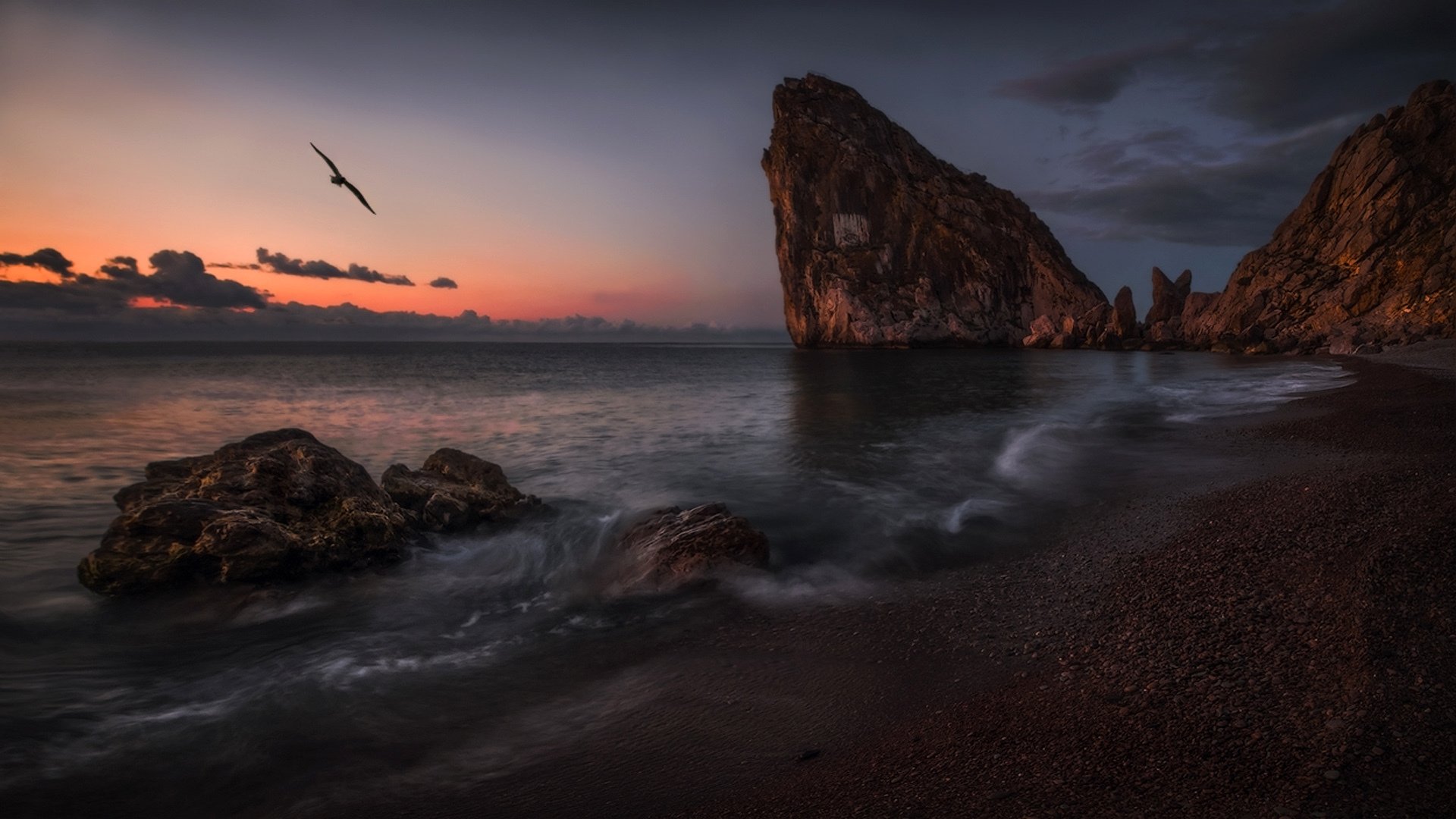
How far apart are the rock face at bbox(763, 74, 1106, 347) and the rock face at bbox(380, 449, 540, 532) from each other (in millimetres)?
81494

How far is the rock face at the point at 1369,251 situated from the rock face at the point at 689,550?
5592 centimetres

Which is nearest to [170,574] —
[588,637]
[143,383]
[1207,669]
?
[588,637]

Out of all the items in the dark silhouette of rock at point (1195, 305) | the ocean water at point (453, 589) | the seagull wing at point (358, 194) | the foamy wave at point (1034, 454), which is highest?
the dark silhouette of rock at point (1195, 305)

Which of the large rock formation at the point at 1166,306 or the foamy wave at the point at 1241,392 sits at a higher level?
the large rock formation at the point at 1166,306

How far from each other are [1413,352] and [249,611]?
159 feet

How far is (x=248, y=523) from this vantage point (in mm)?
7395

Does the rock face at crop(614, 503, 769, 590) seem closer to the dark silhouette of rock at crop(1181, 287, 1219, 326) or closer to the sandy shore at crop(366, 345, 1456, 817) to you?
the sandy shore at crop(366, 345, 1456, 817)

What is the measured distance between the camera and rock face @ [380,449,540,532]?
9555mm

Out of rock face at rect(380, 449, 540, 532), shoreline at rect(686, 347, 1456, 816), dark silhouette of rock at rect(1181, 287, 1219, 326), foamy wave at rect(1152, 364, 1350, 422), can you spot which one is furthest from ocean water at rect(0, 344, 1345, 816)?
dark silhouette of rock at rect(1181, 287, 1219, 326)

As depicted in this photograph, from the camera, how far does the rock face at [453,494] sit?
9555 mm

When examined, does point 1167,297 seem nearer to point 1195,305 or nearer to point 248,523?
point 1195,305

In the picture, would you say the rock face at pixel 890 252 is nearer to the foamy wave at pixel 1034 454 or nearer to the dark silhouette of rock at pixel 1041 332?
the dark silhouette of rock at pixel 1041 332

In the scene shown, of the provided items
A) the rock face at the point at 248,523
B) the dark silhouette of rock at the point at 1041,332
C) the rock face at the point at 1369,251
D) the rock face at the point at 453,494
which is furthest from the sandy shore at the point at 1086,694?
the dark silhouette of rock at the point at 1041,332

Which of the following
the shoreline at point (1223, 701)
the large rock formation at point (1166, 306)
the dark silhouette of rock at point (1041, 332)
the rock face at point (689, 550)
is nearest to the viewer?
the shoreline at point (1223, 701)
